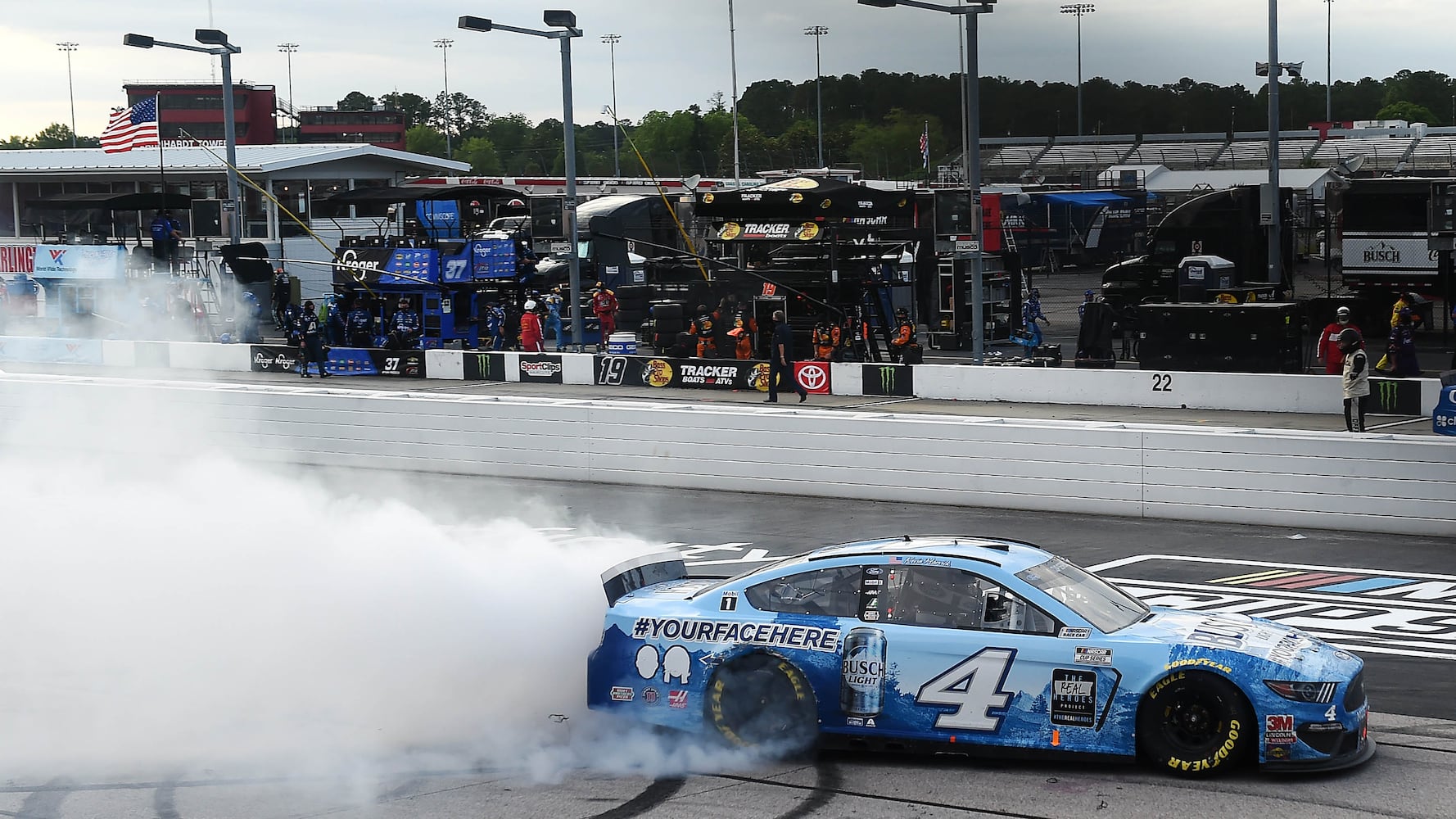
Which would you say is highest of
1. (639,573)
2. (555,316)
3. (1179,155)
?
(1179,155)

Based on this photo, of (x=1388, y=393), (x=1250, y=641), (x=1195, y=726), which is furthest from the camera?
(x=1388, y=393)

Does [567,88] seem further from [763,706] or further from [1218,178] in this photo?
[1218,178]

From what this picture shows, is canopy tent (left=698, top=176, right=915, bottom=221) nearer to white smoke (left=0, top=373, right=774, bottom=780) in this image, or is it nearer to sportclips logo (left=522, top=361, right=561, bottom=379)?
sportclips logo (left=522, top=361, right=561, bottom=379)

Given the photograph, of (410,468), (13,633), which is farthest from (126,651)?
(410,468)

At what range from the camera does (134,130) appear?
110 feet

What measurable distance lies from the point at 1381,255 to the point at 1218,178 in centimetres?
3558

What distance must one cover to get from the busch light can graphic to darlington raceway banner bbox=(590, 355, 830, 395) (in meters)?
17.9

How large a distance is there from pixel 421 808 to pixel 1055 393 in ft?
61.3

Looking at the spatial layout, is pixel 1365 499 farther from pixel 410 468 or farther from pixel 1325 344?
pixel 410 468

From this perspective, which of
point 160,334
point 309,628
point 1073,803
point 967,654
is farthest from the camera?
point 160,334

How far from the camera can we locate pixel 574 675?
8.78 metres

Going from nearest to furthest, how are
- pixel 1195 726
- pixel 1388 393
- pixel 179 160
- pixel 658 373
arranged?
pixel 1195 726
pixel 1388 393
pixel 658 373
pixel 179 160

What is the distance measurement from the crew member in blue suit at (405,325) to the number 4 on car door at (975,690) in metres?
27.8

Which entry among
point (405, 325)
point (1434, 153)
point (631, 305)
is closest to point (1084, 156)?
point (1434, 153)
